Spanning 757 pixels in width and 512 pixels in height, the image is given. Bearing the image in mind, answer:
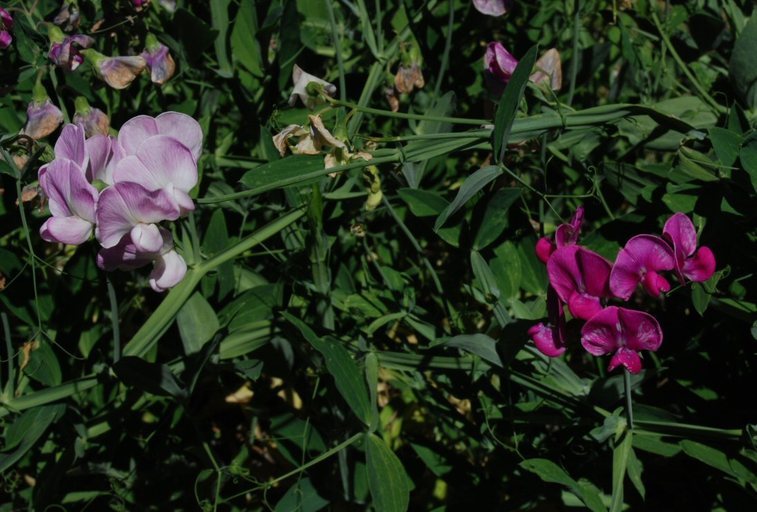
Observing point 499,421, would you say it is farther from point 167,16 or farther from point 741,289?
point 167,16

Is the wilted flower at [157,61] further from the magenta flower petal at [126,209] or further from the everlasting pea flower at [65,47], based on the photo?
the magenta flower petal at [126,209]

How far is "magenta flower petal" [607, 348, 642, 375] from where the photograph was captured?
2.77 feet

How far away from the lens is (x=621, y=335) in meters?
0.84

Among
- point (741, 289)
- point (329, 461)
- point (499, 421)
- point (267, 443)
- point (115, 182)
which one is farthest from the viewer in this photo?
point (267, 443)

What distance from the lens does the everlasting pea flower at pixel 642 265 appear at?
844mm

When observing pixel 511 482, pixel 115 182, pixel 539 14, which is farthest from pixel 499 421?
pixel 539 14

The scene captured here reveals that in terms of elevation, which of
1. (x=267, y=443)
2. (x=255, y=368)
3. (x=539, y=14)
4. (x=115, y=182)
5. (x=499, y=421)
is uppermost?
(x=115, y=182)

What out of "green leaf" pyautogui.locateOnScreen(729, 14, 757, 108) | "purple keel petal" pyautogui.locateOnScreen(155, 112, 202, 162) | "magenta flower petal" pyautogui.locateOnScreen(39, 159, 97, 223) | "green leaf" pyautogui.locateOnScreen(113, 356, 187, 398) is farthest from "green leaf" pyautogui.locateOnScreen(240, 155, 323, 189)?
"green leaf" pyautogui.locateOnScreen(729, 14, 757, 108)

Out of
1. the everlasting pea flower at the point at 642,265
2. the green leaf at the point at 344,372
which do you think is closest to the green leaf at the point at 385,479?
the green leaf at the point at 344,372

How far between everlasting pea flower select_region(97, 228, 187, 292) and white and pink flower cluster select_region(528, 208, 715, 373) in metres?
0.41

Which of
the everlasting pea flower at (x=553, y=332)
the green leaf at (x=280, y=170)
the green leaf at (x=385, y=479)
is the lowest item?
the green leaf at (x=385, y=479)

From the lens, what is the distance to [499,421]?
1.18 m

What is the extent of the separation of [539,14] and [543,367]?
0.71 m

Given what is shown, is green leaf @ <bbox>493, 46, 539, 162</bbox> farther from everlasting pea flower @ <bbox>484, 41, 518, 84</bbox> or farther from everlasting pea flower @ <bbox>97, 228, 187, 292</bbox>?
everlasting pea flower @ <bbox>97, 228, 187, 292</bbox>
